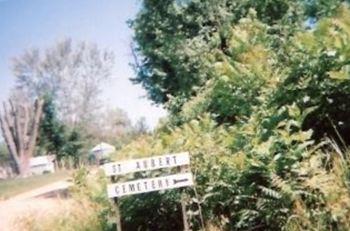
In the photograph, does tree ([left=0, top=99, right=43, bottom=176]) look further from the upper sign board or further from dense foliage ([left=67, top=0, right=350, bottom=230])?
the upper sign board

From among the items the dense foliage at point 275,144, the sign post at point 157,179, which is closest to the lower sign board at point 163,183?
the sign post at point 157,179

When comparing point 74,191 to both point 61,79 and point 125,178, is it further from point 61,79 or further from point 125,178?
point 61,79

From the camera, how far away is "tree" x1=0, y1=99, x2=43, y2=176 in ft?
109

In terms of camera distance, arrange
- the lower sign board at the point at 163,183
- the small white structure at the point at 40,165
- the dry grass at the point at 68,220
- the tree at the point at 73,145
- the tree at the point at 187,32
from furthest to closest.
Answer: the small white structure at the point at 40,165, the tree at the point at 73,145, the tree at the point at 187,32, the dry grass at the point at 68,220, the lower sign board at the point at 163,183

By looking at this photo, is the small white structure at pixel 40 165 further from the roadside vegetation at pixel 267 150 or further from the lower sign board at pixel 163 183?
the lower sign board at pixel 163 183

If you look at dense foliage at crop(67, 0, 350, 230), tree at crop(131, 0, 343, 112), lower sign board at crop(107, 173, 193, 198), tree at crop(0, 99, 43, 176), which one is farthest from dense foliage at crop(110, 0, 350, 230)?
tree at crop(0, 99, 43, 176)

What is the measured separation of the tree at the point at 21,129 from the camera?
1307 inches

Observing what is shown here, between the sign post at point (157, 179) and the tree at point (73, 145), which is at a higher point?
the tree at point (73, 145)

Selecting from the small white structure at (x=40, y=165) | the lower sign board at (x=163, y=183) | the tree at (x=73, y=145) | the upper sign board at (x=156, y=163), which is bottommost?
the lower sign board at (x=163, y=183)

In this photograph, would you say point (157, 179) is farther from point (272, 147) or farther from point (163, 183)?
point (272, 147)

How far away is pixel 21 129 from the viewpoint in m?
34.0

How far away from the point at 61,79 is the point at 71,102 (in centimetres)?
252

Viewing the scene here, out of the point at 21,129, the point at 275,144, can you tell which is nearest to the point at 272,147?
the point at 275,144

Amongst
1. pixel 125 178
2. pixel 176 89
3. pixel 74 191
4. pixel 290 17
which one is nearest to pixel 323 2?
pixel 290 17
